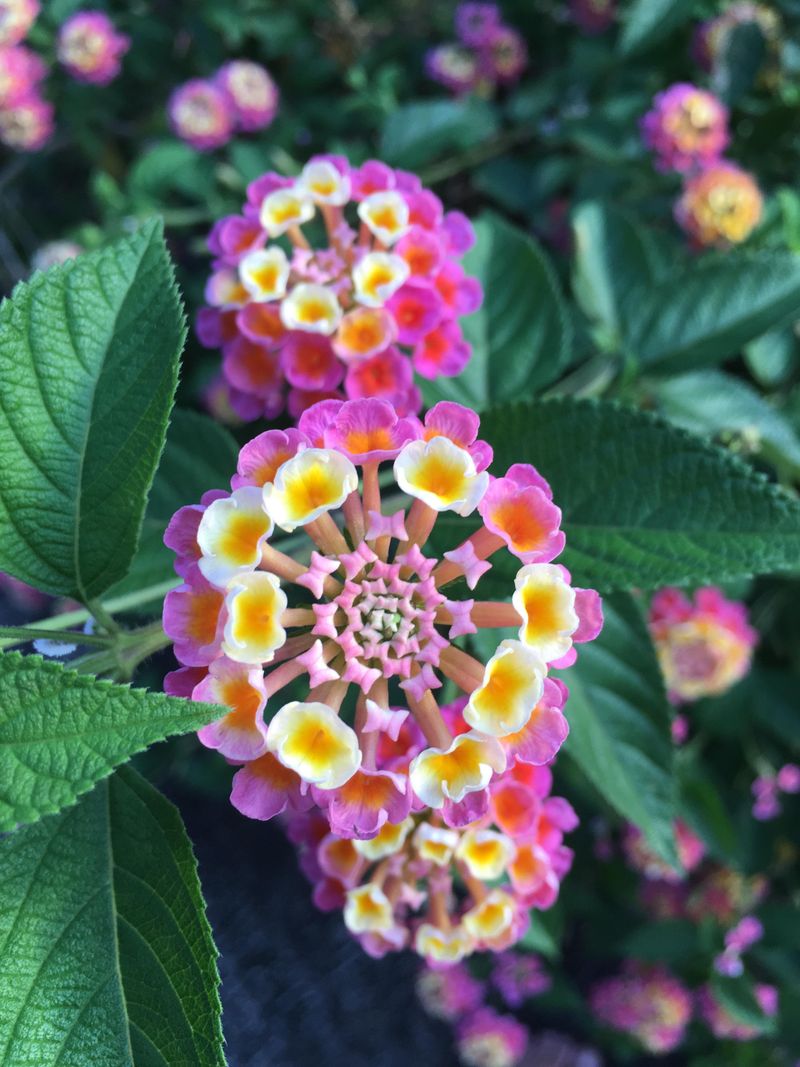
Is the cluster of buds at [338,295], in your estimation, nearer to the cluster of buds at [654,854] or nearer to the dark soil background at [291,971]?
the cluster of buds at [654,854]

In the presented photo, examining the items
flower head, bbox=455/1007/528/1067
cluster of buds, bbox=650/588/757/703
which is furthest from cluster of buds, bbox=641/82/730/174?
flower head, bbox=455/1007/528/1067

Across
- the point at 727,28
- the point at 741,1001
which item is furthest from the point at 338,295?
the point at 741,1001

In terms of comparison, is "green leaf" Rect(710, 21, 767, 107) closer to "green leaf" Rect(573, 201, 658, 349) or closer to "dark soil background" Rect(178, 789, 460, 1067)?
"green leaf" Rect(573, 201, 658, 349)

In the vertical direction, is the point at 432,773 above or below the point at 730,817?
above

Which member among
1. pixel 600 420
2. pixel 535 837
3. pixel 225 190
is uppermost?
pixel 600 420

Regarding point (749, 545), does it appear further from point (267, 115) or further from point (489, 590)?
point (267, 115)

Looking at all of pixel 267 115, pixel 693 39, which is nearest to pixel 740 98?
pixel 693 39
